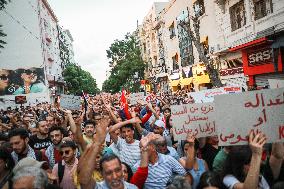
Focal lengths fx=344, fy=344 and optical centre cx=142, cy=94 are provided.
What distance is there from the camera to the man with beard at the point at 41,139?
22.1 ft

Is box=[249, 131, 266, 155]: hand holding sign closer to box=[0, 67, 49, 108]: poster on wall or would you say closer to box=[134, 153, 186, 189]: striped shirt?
box=[134, 153, 186, 189]: striped shirt

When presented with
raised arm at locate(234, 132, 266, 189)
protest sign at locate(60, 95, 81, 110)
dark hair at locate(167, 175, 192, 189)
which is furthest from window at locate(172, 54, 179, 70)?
raised arm at locate(234, 132, 266, 189)

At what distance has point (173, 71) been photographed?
114ft

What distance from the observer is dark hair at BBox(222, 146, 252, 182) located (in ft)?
11.0

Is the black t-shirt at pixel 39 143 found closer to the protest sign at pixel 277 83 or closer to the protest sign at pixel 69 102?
the protest sign at pixel 69 102

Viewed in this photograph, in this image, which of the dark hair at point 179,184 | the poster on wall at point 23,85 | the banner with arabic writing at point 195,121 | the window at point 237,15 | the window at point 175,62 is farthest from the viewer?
the poster on wall at point 23,85

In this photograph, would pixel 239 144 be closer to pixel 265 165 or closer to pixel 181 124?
pixel 265 165

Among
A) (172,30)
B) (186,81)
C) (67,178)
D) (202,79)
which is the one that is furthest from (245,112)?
(172,30)

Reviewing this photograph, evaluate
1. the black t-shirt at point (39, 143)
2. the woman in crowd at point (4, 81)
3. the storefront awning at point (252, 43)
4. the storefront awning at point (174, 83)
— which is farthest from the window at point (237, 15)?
the woman in crowd at point (4, 81)

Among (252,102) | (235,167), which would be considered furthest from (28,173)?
(252,102)

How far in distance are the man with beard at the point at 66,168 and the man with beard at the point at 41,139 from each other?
216 centimetres

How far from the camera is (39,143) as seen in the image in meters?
6.80

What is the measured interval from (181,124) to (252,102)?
1.71m

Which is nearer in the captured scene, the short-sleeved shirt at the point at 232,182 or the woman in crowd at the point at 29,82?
the short-sleeved shirt at the point at 232,182
